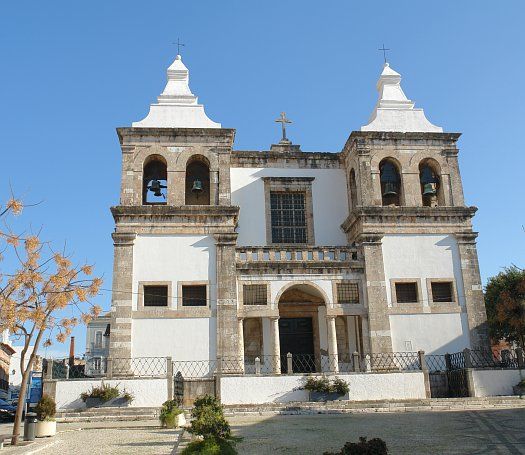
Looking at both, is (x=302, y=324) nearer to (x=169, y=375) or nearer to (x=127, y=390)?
(x=169, y=375)

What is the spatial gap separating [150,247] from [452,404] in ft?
42.1

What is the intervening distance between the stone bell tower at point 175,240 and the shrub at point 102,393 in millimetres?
1998

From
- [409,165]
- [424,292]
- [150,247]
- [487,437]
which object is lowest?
[487,437]

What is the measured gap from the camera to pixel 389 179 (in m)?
26.5

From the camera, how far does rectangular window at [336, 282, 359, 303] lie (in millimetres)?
24172

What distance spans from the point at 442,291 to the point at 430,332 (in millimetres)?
1954

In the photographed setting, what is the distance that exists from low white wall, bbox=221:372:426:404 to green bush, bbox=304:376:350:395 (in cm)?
22

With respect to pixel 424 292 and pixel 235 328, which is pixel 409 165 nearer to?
pixel 424 292

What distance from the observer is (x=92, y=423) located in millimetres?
18312

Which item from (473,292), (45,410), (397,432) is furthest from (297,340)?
(45,410)

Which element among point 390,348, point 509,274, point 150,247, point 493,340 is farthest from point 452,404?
point 493,340

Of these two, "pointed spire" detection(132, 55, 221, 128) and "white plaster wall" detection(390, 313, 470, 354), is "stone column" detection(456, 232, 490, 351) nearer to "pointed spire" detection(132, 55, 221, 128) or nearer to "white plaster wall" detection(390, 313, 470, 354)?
"white plaster wall" detection(390, 313, 470, 354)

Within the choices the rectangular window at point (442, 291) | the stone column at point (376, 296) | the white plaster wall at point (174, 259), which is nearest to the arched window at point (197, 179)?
the white plaster wall at point (174, 259)

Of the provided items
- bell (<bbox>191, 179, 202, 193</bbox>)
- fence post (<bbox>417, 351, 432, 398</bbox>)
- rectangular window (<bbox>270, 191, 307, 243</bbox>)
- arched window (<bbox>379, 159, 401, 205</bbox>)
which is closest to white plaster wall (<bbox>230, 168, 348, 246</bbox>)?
rectangular window (<bbox>270, 191, 307, 243</bbox>)
